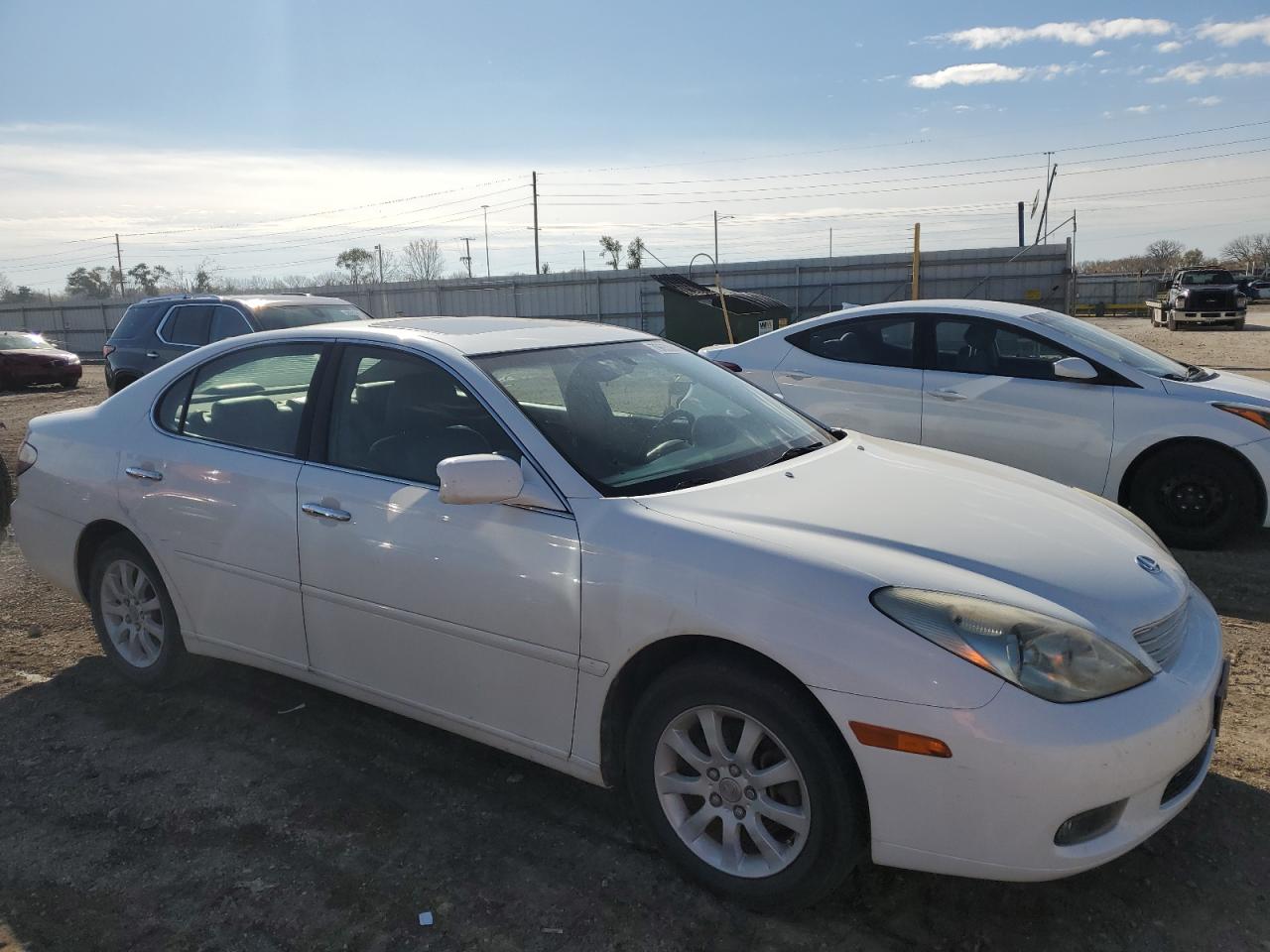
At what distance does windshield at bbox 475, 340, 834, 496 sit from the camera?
3092 millimetres

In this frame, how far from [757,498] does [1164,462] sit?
4035mm

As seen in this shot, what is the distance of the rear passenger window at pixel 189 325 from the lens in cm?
1076

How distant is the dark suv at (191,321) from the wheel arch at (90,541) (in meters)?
6.23

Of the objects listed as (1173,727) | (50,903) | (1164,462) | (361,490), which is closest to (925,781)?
(1173,727)

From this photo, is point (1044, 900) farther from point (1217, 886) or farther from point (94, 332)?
point (94, 332)

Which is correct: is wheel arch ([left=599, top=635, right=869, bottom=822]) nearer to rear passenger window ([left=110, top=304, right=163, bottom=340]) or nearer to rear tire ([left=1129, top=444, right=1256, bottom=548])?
rear tire ([left=1129, top=444, right=1256, bottom=548])

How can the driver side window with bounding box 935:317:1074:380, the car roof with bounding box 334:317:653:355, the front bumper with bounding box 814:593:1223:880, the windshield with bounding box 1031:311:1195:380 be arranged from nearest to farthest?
the front bumper with bounding box 814:593:1223:880 → the car roof with bounding box 334:317:653:355 → the windshield with bounding box 1031:311:1195:380 → the driver side window with bounding box 935:317:1074:380

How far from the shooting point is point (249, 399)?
12.7 feet

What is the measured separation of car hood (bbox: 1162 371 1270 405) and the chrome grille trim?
357 centimetres

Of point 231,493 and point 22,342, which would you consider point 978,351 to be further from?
point 22,342

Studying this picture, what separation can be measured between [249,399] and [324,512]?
842 millimetres

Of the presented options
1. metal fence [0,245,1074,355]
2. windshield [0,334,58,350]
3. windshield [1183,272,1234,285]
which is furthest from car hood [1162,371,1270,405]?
windshield [1183,272,1234,285]

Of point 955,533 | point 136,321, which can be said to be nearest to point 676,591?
point 955,533

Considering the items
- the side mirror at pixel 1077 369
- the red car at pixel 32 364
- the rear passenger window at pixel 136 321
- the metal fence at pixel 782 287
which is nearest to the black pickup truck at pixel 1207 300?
the metal fence at pixel 782 287
